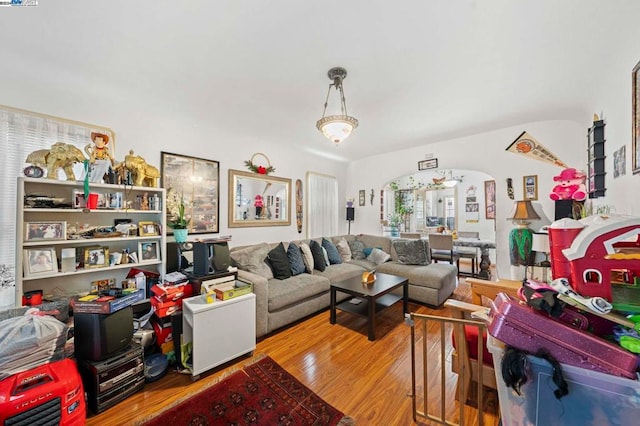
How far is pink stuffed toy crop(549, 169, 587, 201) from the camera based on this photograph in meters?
2.23

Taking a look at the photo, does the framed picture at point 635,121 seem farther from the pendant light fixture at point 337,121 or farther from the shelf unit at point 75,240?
the shelf unit at point 75,240

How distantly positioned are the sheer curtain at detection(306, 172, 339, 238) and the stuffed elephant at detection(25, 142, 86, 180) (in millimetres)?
3134

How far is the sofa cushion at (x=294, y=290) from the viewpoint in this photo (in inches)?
99.4

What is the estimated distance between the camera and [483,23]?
1454 mm

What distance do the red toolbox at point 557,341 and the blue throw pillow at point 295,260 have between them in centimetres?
264

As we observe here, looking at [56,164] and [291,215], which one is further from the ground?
[56,164]

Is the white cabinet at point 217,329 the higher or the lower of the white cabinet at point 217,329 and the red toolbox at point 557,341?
the lower

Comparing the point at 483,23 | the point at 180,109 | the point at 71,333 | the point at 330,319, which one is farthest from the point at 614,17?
the point at 71,333

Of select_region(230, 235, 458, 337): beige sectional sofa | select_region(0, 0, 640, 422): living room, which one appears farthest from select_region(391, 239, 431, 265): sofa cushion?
select_region(0, 0, 640, 422): living room

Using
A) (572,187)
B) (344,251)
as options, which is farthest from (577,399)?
(344,251)

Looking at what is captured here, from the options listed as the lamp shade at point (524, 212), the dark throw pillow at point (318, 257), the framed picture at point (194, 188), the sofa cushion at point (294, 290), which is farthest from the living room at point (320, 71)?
the dark throw pillow at point (318, 257)

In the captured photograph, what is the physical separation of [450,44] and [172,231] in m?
3.19

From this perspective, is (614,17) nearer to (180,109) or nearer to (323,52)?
(323,52)

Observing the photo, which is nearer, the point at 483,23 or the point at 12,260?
the point at 483,23
